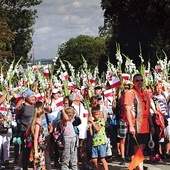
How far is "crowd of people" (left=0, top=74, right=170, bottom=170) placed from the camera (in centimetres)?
827

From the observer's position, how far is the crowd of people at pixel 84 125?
27.1 feet

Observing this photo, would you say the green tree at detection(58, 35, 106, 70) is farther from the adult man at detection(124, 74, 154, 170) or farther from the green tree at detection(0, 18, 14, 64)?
the adult man at detection(124, 74, 154, 170)

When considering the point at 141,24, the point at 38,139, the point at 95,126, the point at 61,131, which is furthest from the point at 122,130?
the point at 141,24

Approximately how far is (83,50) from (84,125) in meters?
89.2

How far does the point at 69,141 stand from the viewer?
8.84 metres

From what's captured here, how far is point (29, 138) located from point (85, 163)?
1.71m

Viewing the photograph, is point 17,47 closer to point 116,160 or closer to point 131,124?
point 116,160

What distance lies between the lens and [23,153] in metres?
9.45

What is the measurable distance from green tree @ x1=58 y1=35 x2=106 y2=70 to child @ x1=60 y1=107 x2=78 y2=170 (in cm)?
8096

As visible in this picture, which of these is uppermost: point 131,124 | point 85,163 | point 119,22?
point 119,22

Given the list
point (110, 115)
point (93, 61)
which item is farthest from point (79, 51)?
point (110, 115)

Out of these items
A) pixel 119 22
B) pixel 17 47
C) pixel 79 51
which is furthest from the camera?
pixel 79 51

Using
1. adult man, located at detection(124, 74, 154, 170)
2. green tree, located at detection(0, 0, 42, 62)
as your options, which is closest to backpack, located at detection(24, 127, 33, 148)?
adult man, located at detection(124, 74, 154, 170)

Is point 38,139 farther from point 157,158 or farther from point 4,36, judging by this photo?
point 4,36
